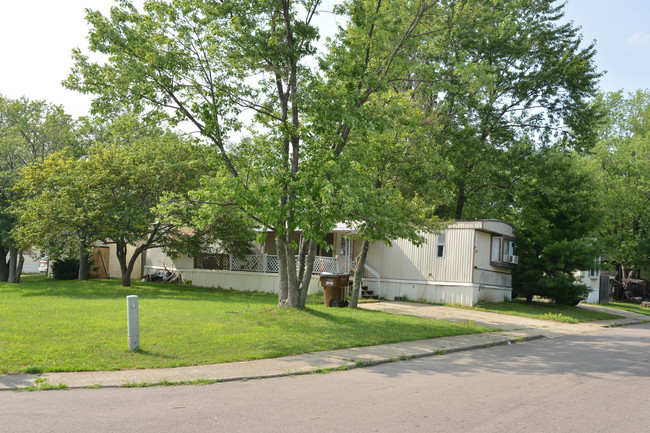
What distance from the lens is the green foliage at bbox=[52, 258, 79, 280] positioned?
113 ft

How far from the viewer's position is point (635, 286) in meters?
43.4

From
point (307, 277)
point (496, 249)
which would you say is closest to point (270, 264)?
point (496, 249)

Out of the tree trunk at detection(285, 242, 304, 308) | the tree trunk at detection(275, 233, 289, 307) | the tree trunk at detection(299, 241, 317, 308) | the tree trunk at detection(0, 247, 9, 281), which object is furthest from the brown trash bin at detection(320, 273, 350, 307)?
the tree trunk at detection(0, 247, 9, 281)

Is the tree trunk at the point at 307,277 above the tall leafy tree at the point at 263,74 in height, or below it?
below

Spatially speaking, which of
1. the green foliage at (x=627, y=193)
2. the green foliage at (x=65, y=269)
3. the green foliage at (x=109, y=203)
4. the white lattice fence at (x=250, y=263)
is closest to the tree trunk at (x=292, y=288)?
the green foliage at (x=109, y=203)

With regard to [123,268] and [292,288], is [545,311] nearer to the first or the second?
[292,288]

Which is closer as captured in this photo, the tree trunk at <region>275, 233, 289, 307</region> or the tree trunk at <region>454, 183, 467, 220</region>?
the tree trunk at <region>275, 233, 289, 307</region>

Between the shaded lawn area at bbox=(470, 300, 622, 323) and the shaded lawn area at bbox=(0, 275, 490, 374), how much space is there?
681 cm

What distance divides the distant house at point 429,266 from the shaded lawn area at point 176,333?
25.6 feet

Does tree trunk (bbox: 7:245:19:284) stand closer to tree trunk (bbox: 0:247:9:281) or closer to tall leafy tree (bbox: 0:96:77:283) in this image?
tall leafy tree (bbox: 0:96:77:283)

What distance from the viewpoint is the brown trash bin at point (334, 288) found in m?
19.7

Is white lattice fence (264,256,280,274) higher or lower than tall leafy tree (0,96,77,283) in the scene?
lower

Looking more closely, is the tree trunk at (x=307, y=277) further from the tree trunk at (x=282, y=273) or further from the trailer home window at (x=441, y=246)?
the trailer home window at (x=441, y=246)

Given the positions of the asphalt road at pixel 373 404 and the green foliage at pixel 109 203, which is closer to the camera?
the asphalt road at pixel 373 404
